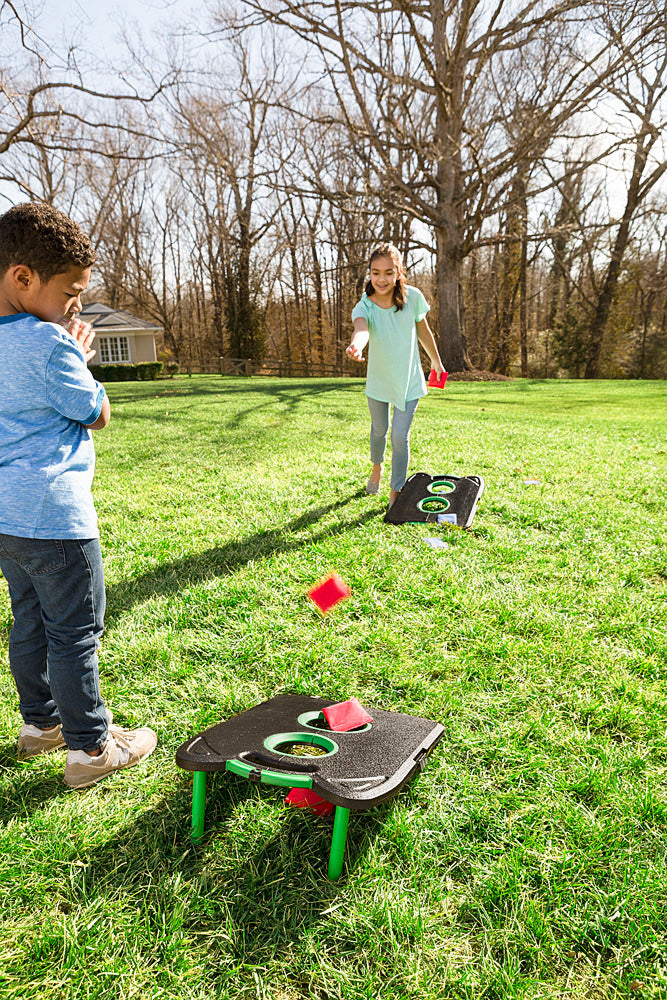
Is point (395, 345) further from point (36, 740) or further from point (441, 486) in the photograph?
point (36, 740)

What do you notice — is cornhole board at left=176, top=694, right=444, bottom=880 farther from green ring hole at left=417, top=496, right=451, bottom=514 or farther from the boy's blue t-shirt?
green ring hole at left=417, top=496, right=451, bottom=514

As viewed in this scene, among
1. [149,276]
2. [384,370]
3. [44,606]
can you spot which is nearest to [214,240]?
[149,276]

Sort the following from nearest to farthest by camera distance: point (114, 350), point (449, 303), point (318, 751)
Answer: point (318, 751) < point (449, 303) < point (114, 350)

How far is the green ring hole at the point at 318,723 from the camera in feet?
6.72

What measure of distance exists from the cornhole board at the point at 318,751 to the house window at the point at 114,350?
36.1 meters

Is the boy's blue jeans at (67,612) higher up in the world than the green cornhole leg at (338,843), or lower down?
higher up

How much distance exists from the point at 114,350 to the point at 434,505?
3457cm

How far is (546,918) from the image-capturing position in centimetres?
Answer: 149

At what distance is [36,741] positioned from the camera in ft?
6.98

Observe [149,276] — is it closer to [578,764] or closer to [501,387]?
[501,387]

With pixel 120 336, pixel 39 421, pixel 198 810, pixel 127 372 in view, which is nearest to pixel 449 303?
pixel 127 372

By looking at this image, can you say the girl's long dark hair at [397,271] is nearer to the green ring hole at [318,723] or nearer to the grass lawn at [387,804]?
the grass lawn at [387,804]

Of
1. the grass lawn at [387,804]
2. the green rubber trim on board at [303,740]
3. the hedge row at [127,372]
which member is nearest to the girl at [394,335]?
the grass lawn at [387,804]

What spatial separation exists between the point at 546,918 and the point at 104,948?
3.47ft
